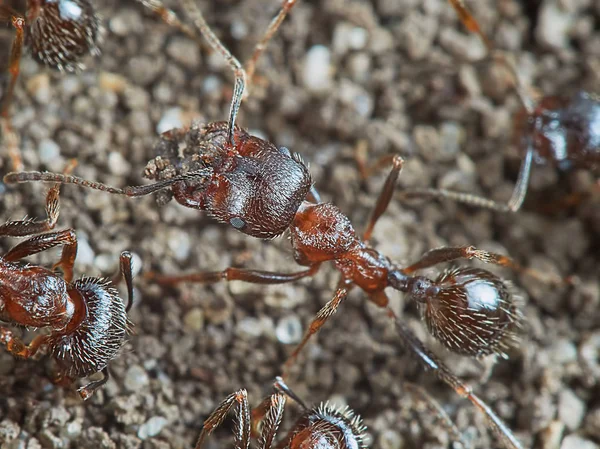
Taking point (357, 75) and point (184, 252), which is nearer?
point (184, 252)

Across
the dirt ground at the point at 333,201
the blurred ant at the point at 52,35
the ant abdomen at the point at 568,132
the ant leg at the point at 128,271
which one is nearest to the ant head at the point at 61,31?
the blurred ant at the point at 52,35

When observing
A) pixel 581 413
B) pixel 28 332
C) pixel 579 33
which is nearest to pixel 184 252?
pixel 28 332

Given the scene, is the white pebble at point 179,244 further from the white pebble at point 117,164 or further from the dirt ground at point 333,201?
the white pebble at point 117,164

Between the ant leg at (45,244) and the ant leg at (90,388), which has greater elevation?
the ant leg at (45,244)

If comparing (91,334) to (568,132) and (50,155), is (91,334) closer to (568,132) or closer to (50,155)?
(50,155)

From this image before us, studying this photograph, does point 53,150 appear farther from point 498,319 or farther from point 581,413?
point 581,413
